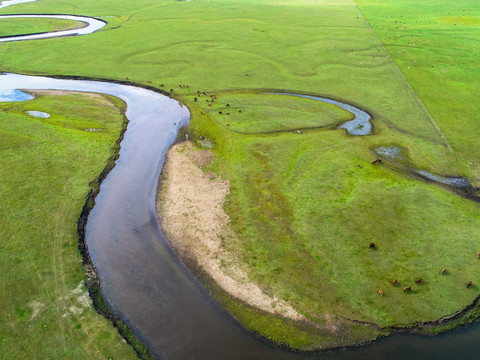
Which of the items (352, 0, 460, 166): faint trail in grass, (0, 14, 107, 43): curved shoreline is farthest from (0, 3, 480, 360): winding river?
(0, 14, 107, 43): curved shoreline

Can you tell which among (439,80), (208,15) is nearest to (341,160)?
(439,80)

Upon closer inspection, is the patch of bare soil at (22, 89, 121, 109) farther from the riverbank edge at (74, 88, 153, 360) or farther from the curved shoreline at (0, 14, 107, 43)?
the curved shoreline at (0, 14, 107, 43)

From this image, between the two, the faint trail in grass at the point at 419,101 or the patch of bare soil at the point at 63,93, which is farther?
→ the patch of bare soil at the point at 63,93

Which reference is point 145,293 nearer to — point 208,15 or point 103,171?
point 103,171

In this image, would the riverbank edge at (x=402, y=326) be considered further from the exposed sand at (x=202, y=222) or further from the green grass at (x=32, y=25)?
the green grass at (x=32, y=25)

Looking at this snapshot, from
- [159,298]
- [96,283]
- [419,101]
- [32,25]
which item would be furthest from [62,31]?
[159,298]

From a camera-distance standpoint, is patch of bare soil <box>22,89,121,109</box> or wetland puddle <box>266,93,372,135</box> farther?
patch of bare soil <box>22,89,121,109</box>

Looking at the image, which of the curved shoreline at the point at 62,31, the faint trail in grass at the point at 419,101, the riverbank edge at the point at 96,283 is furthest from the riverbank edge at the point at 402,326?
the curved shoreline at the point at 62,31

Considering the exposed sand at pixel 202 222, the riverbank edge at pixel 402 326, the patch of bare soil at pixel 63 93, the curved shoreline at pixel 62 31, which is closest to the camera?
the riverbank edge at pixel 402 326
